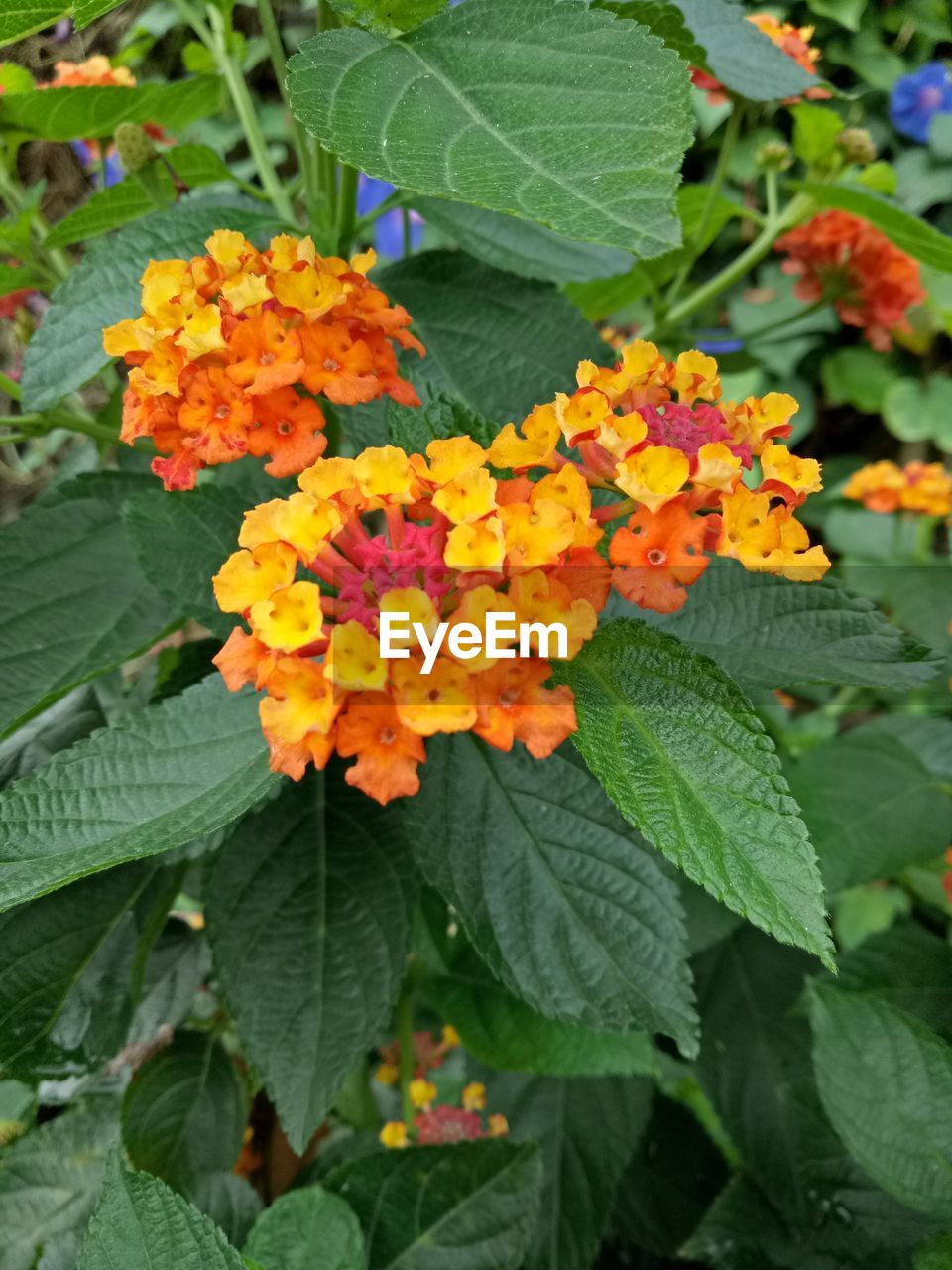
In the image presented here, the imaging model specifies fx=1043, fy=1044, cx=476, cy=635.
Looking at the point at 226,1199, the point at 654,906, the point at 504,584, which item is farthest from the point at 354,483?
the point at 226,1199

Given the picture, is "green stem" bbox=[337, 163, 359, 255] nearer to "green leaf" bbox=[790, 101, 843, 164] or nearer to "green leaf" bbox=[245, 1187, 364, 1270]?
"green leaf" bbox=[790, 101, 843, 164]

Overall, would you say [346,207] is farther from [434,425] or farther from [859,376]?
[859,376]

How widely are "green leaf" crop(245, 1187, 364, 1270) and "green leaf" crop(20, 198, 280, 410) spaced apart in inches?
16.6

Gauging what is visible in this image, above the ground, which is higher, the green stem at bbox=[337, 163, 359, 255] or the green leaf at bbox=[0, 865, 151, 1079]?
the green stem at bbox=[337, 163, 359, 255]

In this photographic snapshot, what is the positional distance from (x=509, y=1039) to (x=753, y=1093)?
23cm

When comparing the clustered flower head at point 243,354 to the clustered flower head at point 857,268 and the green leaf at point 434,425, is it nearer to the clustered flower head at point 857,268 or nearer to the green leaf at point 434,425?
the green leaf at point 434,425

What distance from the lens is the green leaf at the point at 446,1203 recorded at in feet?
1.84

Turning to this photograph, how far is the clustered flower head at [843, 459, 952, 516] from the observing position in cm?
133

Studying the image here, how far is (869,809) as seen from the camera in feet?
2.59

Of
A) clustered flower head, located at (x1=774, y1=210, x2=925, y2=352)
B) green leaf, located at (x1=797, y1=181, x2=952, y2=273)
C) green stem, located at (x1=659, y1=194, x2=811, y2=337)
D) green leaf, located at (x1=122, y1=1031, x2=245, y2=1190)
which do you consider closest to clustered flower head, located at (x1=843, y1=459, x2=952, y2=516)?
clustered flower head, located at (x1=774, y1=210, x2=925, y2=352)

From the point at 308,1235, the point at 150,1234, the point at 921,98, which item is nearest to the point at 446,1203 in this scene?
the point at 308,1235

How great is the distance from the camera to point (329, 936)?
0.58 metres

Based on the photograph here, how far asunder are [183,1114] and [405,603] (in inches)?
19.6

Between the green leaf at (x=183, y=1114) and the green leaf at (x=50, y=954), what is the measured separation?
0.40 ft
